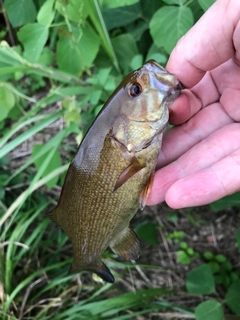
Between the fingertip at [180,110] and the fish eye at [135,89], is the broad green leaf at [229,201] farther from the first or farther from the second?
the fish eye at [135,89]

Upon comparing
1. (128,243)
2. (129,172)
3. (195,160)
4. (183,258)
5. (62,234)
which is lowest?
(183,258)

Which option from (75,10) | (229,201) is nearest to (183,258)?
(229,201)

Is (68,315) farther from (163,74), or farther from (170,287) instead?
(163,74)

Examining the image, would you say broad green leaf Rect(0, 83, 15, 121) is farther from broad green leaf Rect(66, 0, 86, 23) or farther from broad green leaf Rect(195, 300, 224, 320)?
broad green leaf Rect(195, 300, 224, 320)

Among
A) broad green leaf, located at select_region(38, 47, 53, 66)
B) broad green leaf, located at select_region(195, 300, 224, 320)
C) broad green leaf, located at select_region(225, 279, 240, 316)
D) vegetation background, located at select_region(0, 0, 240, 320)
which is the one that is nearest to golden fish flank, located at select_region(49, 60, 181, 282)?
vegetation background, located at select_region(0, 0, 240, 320)

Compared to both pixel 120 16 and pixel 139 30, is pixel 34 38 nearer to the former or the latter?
pixel 120 16
